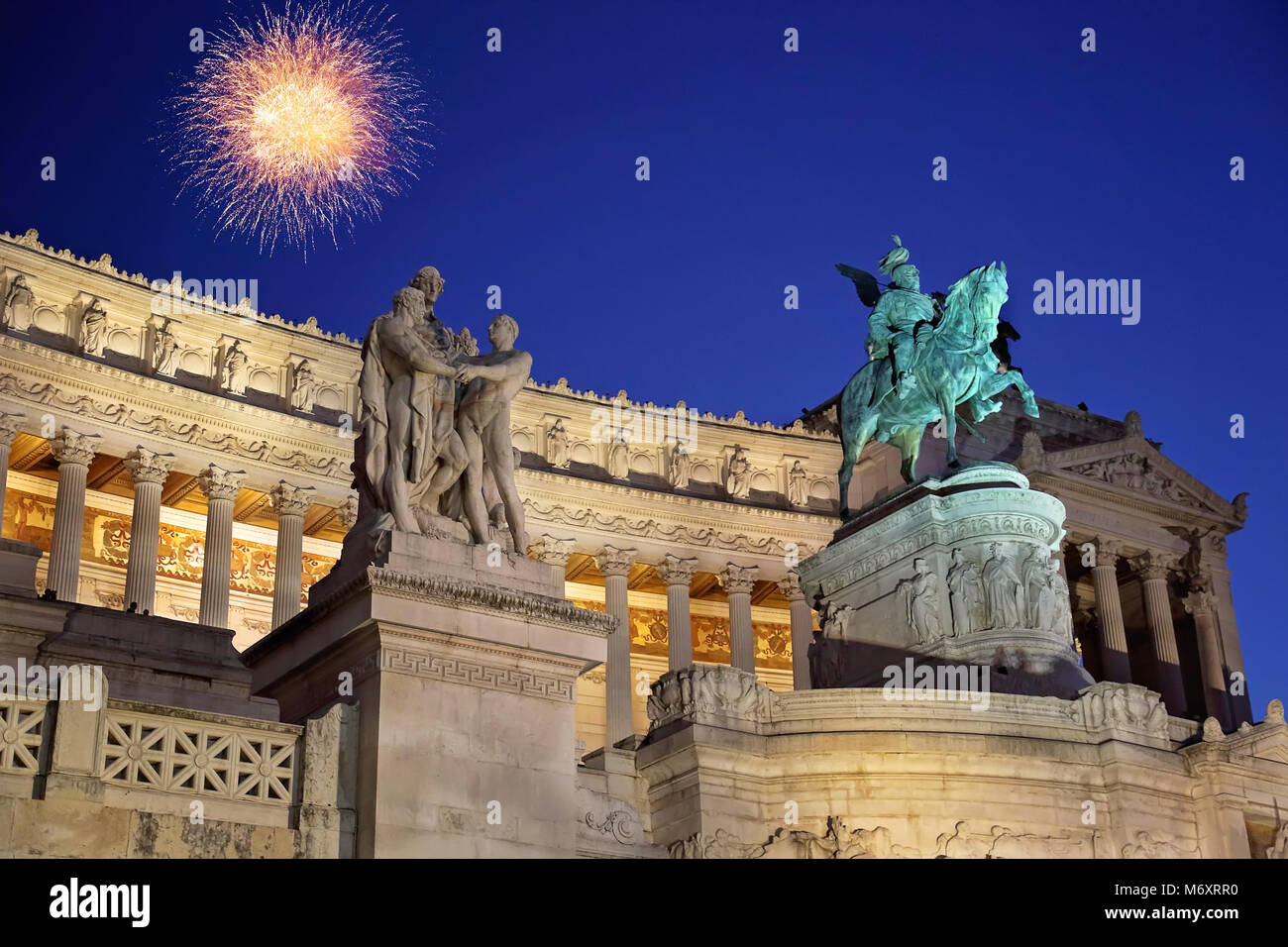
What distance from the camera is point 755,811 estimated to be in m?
23.2

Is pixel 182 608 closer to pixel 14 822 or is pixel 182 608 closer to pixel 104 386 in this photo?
pixel 104 386

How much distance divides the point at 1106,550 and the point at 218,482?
33559 millimetres

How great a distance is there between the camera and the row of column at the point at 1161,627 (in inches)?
2447

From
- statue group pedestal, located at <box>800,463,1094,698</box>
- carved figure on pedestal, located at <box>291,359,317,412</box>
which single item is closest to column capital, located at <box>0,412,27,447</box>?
carved figure on pedestal, located at <box>291,359,317,412</box>

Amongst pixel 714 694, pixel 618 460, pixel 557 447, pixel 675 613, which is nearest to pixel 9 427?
pixel 557 447

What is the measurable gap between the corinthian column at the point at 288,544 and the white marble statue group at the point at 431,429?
31.1 m

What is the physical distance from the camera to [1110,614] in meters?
62.9

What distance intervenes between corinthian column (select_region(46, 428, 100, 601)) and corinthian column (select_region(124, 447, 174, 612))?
134 cm

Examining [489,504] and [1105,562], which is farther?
[1105,562]

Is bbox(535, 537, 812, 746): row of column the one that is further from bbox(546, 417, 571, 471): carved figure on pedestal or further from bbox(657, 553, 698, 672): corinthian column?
bbox(546, 417, 571, 471): carved figure on pedestal

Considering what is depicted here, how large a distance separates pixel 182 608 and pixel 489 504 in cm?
3693

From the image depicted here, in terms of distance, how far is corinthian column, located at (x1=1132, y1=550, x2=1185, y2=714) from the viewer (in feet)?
209

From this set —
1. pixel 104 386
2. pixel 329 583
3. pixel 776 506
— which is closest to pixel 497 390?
pixel 329 583
